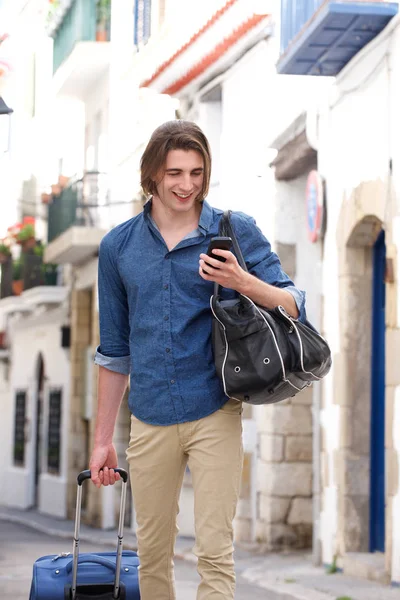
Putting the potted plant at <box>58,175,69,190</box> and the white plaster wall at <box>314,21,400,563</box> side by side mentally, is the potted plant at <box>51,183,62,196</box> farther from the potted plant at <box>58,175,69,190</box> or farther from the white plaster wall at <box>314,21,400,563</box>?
the white plaster wall at <box>314,21,400,563</box>

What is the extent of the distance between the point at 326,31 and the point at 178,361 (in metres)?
6.41

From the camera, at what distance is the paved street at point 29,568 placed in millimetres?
9266

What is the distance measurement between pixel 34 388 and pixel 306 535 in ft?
49.7

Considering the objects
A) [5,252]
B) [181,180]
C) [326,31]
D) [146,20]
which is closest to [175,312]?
[181,180]

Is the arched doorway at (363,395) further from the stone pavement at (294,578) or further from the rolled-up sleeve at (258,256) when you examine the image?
the rolled-up sleeve at (258,256)

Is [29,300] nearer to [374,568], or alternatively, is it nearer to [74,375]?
[74,375]

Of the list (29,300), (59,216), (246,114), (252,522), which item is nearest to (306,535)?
(252,522)

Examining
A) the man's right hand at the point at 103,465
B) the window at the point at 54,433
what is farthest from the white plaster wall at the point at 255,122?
the window at the point at 54,433

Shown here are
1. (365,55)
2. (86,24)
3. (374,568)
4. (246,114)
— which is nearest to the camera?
(374,568)

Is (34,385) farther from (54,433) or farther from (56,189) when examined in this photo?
(56,189)

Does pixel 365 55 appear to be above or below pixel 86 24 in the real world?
below

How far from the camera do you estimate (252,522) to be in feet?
47.5

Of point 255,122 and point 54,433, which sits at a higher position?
point 255,122

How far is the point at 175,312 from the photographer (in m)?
4.58
